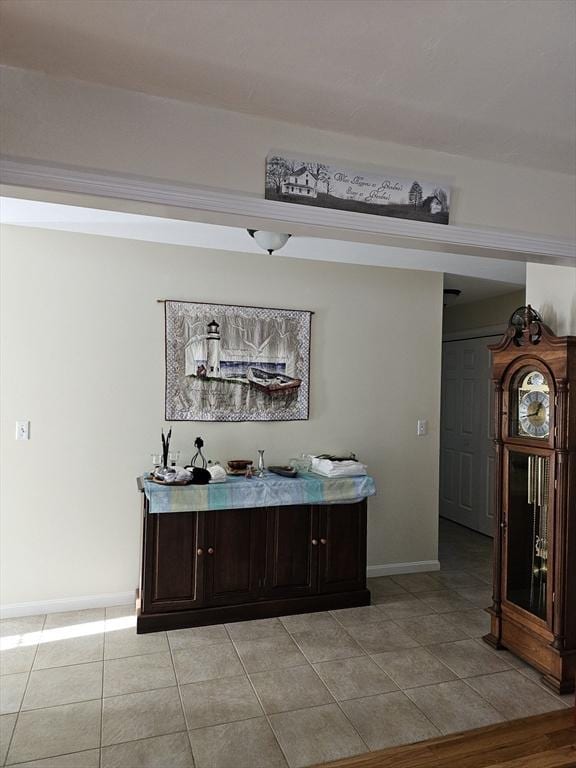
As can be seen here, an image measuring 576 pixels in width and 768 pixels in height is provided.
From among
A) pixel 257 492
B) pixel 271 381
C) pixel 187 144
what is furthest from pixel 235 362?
pixel 187 144

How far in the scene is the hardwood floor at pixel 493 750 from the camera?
2170mm

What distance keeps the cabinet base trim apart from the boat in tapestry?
1.47 metres

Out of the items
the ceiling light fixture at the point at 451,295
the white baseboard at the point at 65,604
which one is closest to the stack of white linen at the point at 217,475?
the white baseboard at the point at 65,604

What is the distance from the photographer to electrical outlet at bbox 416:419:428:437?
450 centimetres

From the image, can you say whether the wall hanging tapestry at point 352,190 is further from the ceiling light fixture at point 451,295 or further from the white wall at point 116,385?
the ceiling light fixture at point 451,295

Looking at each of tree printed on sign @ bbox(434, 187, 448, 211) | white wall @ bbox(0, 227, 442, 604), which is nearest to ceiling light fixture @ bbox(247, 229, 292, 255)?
white wall @ bbox(0, 227, 442, 604)

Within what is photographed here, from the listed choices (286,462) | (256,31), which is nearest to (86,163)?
(256,31)

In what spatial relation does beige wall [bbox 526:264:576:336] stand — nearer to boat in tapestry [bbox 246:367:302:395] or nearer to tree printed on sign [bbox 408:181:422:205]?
tree printed on sign [bbox 408:181:422:205]

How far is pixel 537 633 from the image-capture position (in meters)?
2.88

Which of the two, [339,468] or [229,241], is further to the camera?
[339,468]

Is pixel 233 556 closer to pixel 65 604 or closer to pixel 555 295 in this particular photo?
pixel 65 604

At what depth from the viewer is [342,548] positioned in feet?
12.2

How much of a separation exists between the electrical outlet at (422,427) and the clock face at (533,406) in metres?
1.43

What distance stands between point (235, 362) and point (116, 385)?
85 centimetres
